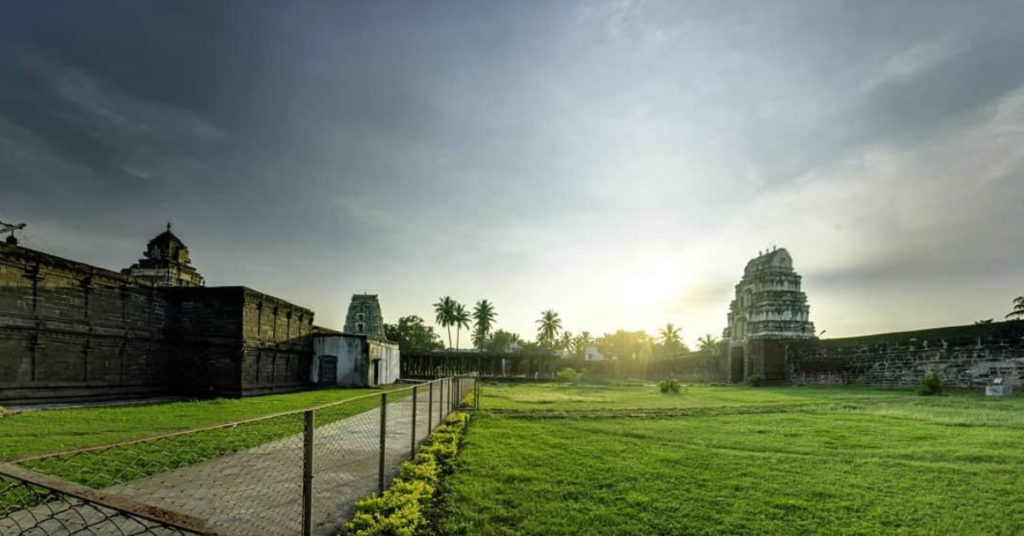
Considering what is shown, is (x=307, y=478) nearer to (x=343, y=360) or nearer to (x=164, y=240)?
(x=343, y=360)

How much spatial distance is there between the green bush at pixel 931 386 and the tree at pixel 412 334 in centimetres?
5672

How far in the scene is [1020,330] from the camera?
694 inches

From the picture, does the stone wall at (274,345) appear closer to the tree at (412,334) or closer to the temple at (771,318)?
the temple at (771,318)

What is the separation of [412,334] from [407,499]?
68.4 metres

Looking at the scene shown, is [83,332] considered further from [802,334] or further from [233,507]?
[802,334]

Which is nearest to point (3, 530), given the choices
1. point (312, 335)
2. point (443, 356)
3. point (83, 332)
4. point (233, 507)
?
point (233, 507)

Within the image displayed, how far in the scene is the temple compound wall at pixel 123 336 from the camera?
17.0 metres

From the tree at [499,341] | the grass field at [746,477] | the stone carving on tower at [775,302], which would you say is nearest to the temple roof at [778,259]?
the stone carving on tower at [775,302]

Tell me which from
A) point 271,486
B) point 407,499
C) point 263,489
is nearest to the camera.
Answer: point 407,499

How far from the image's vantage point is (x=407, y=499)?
5.86 m

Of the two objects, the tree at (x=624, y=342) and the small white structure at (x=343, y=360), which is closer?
the small white structure at (x=343, y=360)

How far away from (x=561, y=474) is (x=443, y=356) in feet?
148

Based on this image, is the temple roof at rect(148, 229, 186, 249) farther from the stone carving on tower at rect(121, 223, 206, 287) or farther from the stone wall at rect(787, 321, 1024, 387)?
the stone wall at rect(787, 321, 1024, 387)

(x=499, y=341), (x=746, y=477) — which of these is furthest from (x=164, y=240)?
(x=499, y=341)
